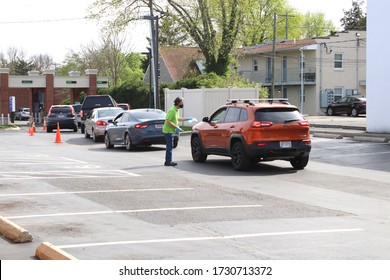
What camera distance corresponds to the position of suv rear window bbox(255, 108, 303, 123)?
17.4 metres

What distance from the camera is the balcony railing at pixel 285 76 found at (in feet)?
210

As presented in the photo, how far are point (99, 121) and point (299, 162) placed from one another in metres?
13.9

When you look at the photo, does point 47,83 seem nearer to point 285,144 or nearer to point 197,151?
point 197,151

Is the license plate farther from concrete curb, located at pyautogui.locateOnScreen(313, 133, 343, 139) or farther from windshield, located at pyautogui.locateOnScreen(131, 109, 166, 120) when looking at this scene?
concrete curb, located at pyautogui.locateOnScreen(313, 133, 343, 139)

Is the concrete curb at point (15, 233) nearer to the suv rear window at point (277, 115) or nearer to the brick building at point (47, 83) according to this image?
the suv rear window at point (277, 115)

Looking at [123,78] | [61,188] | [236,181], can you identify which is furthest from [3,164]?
[123,78]

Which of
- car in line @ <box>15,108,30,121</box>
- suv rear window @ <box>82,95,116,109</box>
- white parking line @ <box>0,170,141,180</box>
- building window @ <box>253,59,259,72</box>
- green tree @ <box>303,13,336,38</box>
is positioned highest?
green tree @ <box>303,13,336,38</box>

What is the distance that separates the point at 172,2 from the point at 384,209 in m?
41.8

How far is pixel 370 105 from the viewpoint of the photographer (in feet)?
99.1

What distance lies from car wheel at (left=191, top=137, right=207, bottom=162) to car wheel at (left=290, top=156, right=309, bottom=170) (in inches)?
108

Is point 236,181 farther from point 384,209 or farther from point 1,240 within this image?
point 1,240

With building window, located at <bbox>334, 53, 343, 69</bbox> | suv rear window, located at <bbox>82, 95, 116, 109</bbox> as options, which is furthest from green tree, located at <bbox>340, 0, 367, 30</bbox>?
suv rear window, located at <bbox>82, 95, 116, 109</bbox>

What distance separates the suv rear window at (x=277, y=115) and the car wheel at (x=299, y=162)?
1.09m

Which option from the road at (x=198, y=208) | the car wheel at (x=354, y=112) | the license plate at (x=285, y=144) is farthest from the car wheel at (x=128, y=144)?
the car wheel at (x=354, y=112)
